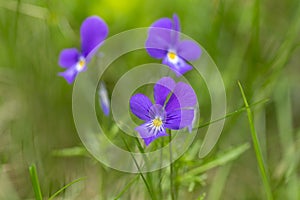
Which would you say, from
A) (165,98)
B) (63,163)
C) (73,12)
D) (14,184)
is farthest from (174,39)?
(73,12)

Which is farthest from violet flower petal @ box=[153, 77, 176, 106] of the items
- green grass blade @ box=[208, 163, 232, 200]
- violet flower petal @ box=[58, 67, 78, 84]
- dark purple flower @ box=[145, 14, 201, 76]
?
green grass blade @ box=[208, 163, 232, 200]

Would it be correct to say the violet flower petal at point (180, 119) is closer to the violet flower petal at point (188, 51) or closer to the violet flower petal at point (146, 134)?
the violet flower petal at point (146, 134)

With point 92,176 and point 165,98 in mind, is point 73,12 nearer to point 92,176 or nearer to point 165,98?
point 92,176

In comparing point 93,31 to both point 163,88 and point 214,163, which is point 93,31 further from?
point 214,163

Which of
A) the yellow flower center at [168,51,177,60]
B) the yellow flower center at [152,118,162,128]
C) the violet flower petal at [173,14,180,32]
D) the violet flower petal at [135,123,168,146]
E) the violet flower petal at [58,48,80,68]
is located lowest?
the violet flower petal at [135,123,168,146]

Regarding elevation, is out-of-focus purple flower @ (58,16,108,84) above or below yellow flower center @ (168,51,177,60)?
above

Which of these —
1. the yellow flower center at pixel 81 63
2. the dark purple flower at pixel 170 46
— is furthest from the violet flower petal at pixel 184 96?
the yellow flower center at pixel 81 63

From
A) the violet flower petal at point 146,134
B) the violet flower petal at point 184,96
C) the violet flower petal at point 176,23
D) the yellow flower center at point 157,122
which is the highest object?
the violet flower petal at point 176,23

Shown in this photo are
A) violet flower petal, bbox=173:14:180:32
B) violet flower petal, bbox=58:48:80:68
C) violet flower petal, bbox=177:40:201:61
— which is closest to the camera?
violet flower petal, bbox=173:14:180:32

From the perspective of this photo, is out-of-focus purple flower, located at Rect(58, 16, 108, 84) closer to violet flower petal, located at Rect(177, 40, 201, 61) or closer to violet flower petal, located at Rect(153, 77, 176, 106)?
violet flower petal, located at Rect(177, 40, 201, 61)
